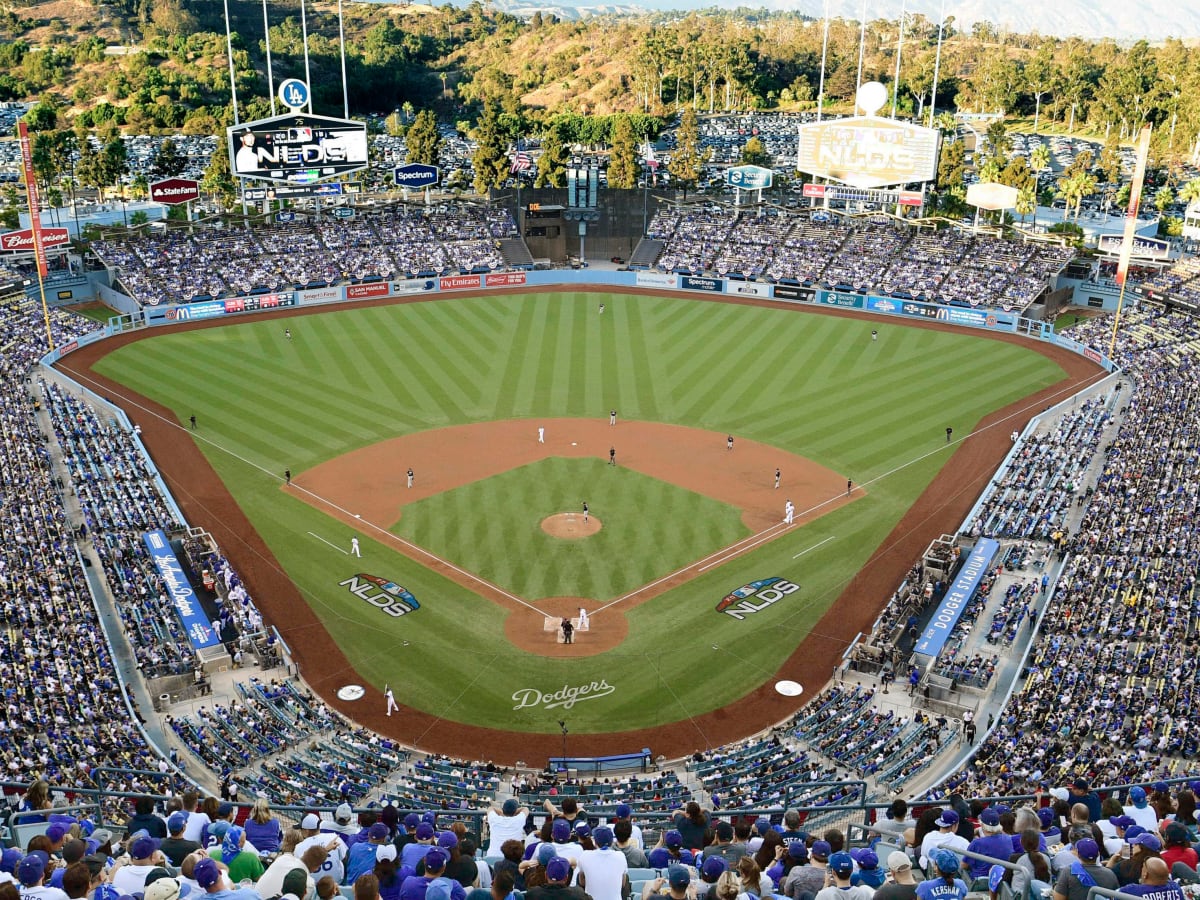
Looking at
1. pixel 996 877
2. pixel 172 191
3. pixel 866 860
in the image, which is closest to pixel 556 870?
pixel 866 860

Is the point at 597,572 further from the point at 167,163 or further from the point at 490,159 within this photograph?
the point at 167,163

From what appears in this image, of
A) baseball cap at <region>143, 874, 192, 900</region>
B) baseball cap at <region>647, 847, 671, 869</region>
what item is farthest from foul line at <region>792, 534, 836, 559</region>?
baseball cap at <region>143, 874, 192, 900</region>

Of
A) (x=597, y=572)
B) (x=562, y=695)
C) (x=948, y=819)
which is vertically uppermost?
(x=948, y=819)

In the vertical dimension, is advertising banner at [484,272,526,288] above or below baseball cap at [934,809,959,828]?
below

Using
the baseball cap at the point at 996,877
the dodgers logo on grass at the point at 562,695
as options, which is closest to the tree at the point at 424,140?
the dodgers logo on grass at the point at 562,695

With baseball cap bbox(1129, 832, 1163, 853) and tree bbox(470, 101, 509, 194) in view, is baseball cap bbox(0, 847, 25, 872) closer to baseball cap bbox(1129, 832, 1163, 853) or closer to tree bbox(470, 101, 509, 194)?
baseball cap bbox(1129, 832, 1163, 853)

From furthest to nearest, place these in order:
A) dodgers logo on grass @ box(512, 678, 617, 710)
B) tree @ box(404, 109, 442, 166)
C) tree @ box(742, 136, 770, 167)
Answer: tree @ box(742, 136, 770, 167), tree @ box(404, 109, 442, 166), dodgers logo on grass @ box(512, 678, 617, 710)
